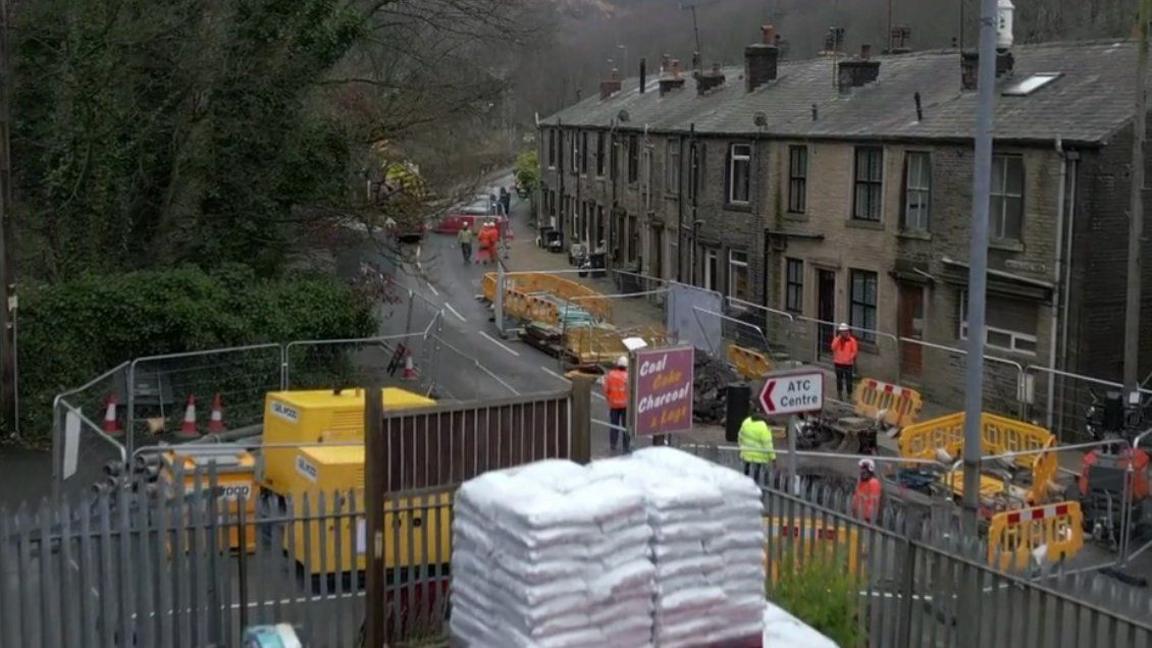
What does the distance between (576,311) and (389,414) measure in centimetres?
2228

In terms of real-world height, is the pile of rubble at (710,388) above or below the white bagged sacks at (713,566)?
→ below

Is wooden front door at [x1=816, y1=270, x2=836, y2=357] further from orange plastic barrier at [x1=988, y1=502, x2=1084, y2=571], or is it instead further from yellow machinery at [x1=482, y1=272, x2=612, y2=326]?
orange plastic barrier at [x1=988, y1=502, x2=1084, y2=571]

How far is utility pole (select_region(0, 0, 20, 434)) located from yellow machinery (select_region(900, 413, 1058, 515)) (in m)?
13.7

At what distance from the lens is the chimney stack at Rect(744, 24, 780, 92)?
123 feet

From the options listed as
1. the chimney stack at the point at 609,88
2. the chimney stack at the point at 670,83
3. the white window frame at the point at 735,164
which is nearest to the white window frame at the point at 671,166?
the white window frame at the point at 735,164

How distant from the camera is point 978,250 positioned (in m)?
12.3

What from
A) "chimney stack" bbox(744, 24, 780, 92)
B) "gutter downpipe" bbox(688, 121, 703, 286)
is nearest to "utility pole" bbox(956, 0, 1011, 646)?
"gutter downpipe" bbox(688, 121, 703, 286)

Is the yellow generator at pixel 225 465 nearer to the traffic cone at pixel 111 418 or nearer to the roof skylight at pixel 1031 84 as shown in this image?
the traffic cone at pixel 111 418

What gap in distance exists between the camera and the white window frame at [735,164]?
3372cm

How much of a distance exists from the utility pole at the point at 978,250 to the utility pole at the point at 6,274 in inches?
575

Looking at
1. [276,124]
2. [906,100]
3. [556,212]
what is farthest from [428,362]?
[556,212]

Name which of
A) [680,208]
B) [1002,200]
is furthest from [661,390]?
[680,208]

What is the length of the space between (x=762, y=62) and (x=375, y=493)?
99.7ft

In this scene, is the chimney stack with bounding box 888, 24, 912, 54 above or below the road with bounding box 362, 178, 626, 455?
above
